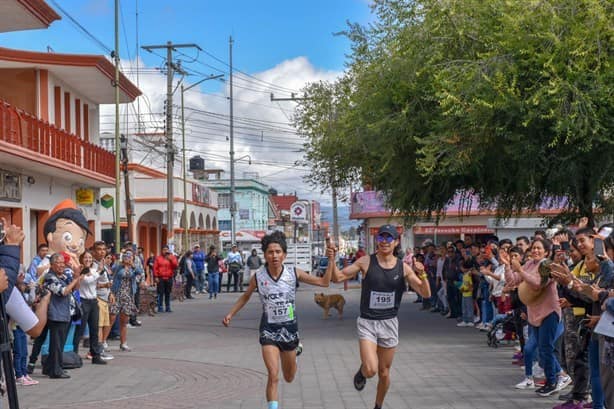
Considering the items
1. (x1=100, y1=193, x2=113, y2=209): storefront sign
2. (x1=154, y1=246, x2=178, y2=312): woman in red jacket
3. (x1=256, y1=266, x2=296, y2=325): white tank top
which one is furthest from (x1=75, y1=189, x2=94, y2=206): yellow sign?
(x1=256, y1=266, x2=296, y2=325): white tank top

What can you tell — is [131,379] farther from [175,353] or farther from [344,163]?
[344,163]

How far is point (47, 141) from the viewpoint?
76.6 ft

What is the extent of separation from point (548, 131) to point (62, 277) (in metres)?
8.74

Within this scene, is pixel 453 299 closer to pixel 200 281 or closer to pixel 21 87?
pixel 21 87

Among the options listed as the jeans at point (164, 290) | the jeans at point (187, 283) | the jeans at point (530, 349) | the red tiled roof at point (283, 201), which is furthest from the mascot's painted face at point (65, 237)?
the red tiled roof at point (283, 201)

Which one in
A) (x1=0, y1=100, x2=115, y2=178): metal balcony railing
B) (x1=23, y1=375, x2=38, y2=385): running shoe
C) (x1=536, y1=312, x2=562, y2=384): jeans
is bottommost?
(x1=23, y1=375, x2=38, y2=385): running shoe

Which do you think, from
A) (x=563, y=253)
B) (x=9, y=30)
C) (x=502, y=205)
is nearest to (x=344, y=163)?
(x=502, y=205)

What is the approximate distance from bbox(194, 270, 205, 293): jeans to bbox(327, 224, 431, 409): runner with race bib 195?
26173 mm

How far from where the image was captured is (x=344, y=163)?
2167 cm

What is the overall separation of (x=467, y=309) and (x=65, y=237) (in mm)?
9938

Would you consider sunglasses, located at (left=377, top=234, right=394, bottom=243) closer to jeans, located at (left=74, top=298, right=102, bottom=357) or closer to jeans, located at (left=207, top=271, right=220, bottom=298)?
jeans, located at (left=74, top=298, right=102, bottom=357)

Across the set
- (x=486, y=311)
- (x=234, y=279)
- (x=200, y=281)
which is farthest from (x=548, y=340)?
(x=234, y=279)

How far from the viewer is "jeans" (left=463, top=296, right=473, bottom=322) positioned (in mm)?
19656

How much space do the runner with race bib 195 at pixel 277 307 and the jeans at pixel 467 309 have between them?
10981mm
